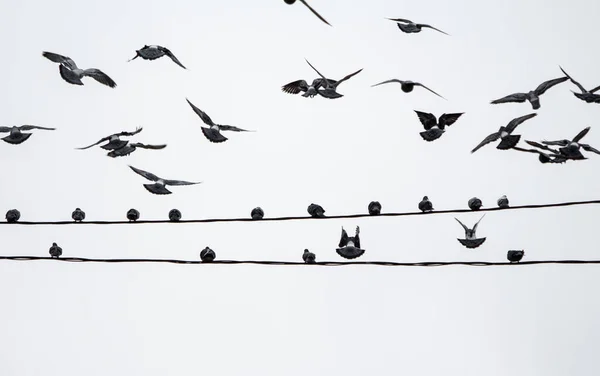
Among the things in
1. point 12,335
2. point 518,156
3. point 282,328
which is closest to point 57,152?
point 12,335

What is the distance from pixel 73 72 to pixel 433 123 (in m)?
1.55

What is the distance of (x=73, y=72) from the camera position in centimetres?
320

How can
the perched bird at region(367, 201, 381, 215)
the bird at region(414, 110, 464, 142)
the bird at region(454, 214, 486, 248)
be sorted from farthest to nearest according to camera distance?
the bird at region(414, 110, 464, 142)
the bird at region(454, 214, 486, 248)
the perched bird at region(367, 201, 381, 215)

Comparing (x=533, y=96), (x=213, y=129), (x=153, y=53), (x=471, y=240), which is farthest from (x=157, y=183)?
(x=533, y=96)

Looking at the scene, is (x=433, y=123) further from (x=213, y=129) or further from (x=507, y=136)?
(x=213, y=129)

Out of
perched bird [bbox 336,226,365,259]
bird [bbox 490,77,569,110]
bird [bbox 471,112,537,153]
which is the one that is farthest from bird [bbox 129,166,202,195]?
bird [bbox 490,77,569,110]

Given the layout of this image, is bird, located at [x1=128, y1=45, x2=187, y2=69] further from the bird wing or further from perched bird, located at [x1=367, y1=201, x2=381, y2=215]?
the bird wing

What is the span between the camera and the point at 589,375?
11.6 feet

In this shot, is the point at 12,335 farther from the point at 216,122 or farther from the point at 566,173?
the point at 566,173

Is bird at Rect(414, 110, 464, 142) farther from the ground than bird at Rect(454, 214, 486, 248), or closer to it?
farther from the ground

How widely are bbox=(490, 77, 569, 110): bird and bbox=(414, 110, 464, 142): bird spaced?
25 centimetres

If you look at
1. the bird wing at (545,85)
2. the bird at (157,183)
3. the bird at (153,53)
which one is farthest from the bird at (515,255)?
the bird at (153,53)

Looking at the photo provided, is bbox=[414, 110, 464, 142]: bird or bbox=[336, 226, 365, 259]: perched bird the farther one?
bbox=[414, 110, 464, 142]: bird

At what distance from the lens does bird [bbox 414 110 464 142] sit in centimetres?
323
